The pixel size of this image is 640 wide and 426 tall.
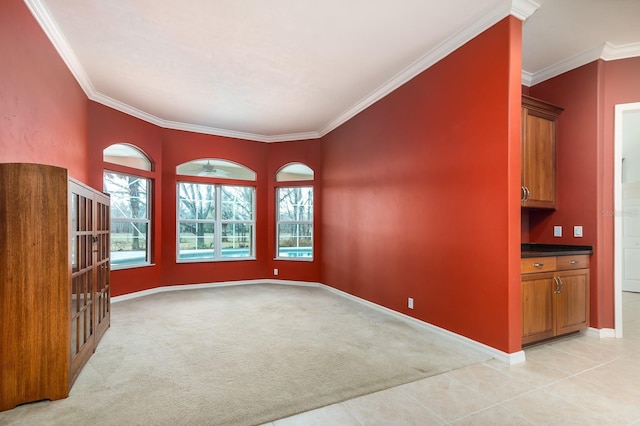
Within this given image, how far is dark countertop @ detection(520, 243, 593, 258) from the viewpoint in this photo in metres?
2.92

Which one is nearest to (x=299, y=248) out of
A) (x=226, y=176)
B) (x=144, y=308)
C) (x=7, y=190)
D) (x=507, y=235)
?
(x=226, y=176)

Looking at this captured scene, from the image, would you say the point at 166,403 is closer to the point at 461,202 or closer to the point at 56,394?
the point at 56,394

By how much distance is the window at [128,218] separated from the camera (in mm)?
4941

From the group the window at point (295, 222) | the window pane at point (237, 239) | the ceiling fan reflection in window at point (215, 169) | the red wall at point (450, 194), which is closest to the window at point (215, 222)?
the window pane at point (237, 239)

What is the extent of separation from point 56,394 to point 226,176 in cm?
455

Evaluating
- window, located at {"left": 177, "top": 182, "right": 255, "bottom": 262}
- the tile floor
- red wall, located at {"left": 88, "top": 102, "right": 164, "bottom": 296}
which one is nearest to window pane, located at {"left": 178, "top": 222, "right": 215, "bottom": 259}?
window, located at {"left": 177, "top": 182, "right": 255, "bottom": 262}

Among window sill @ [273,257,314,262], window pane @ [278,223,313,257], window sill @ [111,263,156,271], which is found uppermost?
window pane @ [278,223,313,257]

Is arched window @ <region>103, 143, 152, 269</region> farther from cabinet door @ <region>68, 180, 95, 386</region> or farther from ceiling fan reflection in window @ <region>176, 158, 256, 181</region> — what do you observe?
cabinet door @ <region>68, 180, 95, 386</region>

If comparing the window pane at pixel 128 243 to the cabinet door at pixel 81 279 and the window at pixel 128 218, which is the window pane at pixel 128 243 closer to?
the window at pixel 128 218

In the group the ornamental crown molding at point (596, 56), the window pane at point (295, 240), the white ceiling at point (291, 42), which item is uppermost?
the white ceiling at point (291, 42)

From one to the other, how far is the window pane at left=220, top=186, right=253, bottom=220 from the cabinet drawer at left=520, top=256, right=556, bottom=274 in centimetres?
491

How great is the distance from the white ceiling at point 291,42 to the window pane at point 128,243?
191cm

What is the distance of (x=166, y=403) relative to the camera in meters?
2.10

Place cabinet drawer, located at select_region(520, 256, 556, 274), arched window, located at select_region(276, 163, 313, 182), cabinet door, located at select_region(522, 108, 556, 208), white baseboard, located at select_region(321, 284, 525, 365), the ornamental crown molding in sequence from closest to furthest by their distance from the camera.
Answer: white baseboard, located at select_region(321, 284, 525, 365), cabinet drawer, located at select_region(520, 256, 556, 274), the ornamental crown molding, cabinet door, located at select_region(522, 108, 556, 208), arched window, located at select_region(276, 163, 313, 182)
